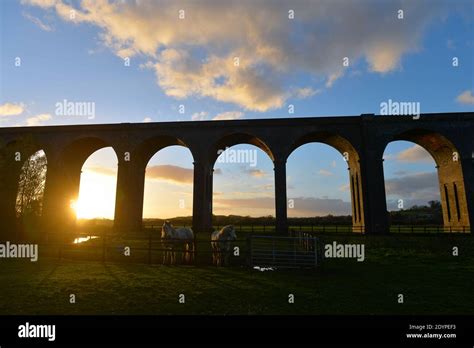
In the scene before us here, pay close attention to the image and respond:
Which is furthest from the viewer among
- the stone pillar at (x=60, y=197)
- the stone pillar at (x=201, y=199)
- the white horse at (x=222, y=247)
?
the stone pillar at (x=60, y=197)

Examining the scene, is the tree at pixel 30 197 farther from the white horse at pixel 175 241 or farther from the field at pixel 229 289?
the white horse at pixel 175 241

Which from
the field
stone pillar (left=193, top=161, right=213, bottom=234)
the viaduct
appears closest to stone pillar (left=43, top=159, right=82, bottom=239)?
the viaduct

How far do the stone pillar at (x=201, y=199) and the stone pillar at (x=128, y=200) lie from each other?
6.78 meters

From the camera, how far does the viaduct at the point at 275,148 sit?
27875 millimetres

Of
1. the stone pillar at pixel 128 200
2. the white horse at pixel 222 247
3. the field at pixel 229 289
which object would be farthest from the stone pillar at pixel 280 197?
the stone pillar at pixel 128 200

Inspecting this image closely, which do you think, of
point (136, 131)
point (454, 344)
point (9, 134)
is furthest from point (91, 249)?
point (9, 134)

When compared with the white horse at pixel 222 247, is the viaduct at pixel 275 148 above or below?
above

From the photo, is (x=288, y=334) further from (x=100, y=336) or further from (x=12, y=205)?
(x=12, y=205)

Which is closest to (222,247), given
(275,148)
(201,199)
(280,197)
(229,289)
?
(229,289)

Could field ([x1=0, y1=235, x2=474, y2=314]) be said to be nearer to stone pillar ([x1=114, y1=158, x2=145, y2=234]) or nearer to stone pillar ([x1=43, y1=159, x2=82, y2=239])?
stone pillar ([x1=114, y1=158, x2=145, y2=234])

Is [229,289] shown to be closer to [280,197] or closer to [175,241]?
[175,241]

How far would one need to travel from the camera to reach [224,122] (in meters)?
30.1

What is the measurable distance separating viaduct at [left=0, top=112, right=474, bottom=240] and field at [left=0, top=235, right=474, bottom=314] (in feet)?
49.2

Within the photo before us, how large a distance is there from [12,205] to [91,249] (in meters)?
12.4
